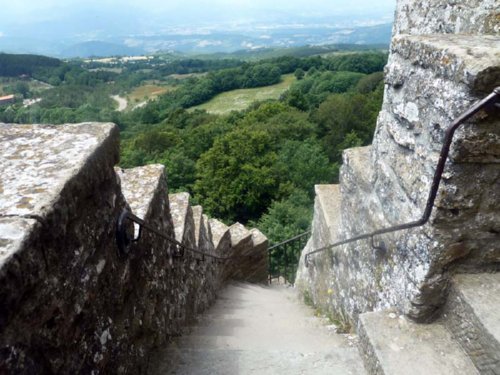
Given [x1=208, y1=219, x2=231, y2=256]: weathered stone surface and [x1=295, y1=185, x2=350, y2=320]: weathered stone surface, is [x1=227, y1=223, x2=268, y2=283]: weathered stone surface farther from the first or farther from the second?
[x1=295, y1=185, x2=350, y2=320]: weathered stone surface

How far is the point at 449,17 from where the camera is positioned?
2.70m

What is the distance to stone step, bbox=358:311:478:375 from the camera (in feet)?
7.27

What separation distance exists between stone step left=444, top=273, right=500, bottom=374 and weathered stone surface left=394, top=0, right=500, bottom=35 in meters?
1.49

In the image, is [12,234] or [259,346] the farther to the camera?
[259,346]

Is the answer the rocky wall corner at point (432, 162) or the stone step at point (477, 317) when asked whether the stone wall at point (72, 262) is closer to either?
the rocky wall corner at point (432, 162)

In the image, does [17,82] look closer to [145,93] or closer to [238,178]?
[145,93]

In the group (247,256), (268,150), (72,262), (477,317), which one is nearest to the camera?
(72,262)

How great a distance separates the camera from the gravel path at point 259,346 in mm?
2914

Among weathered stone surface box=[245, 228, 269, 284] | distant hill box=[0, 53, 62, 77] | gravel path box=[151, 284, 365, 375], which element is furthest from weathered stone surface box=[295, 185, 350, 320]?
distant hill box=[0, 53, 62, 77]

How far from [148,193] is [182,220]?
1334 mm

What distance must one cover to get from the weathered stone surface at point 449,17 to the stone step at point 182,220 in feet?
9.55

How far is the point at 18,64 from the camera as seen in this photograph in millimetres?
116500

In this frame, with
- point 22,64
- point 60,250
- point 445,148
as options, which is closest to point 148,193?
point 60,250

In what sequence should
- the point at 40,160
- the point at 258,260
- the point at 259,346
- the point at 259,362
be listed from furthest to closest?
the point at 258,260 < the point at 259,346 < the point at 259,362 < the point at 40,160
